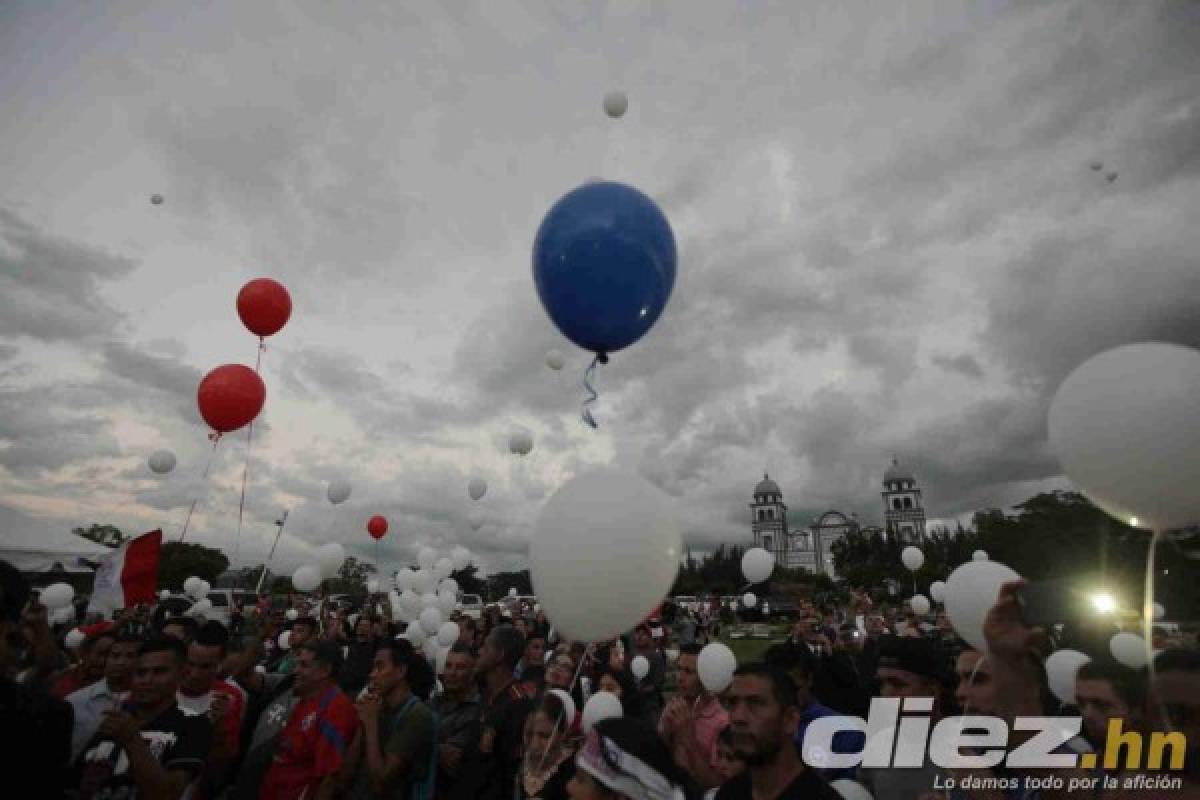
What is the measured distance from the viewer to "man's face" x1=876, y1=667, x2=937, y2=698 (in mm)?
3441

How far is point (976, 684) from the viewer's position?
9.94ft

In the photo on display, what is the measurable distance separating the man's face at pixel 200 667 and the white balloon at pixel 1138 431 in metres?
5.25

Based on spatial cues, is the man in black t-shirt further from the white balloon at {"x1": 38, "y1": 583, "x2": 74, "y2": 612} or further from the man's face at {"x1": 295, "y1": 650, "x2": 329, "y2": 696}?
the white balloon at {"x1": 38, "y1": 583, "x2": 74, "y2": 612}

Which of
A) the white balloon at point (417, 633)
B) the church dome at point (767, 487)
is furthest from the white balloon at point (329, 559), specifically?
the church dome at point (767, 487)

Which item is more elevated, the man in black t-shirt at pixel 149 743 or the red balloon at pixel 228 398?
the red balloon at pixel 228 398

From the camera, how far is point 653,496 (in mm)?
2654

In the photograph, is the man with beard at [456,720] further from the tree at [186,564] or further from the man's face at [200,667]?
the tree at [186,564]

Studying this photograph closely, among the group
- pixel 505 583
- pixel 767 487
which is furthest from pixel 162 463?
pixel 767 487

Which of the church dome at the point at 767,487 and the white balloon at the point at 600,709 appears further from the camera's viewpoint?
the church dome at the point at 767,487

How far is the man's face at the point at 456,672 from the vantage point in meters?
4.32

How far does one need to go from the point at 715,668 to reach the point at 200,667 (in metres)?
3.68

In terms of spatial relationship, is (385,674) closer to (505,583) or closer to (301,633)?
(301,633)

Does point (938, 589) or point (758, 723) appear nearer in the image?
point (758, 723)

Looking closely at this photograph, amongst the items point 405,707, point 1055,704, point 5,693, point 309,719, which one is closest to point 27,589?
point 5,693
